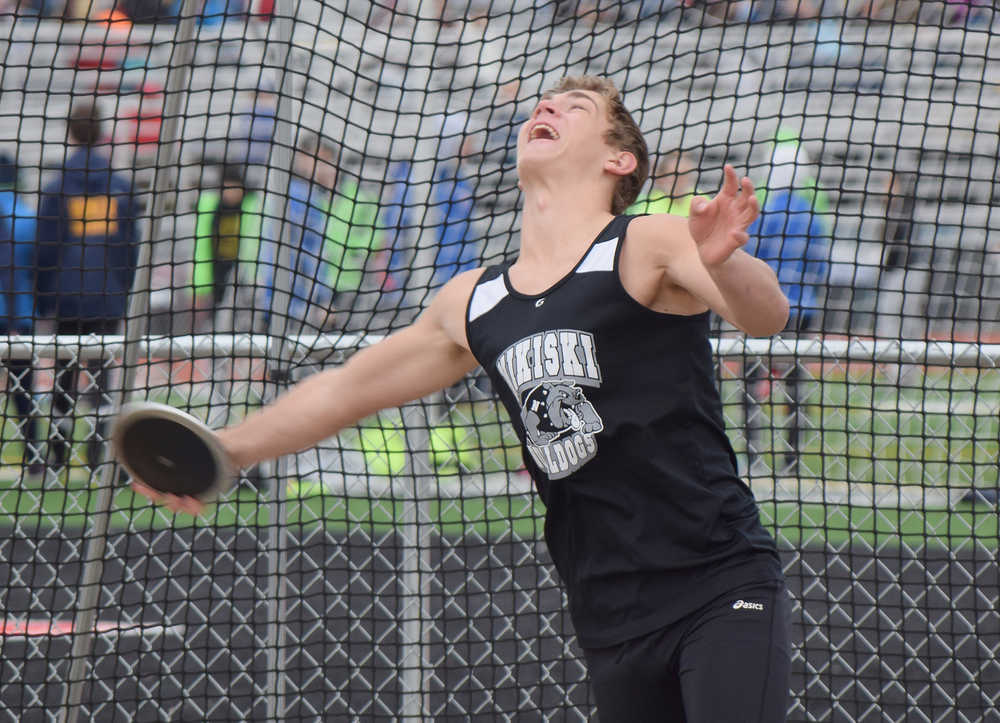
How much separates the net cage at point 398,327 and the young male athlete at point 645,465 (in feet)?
4.30

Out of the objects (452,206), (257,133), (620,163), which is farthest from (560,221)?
(257,133)

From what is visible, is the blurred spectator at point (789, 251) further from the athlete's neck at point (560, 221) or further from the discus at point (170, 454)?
the discus at point (170, 454)

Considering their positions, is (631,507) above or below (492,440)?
above

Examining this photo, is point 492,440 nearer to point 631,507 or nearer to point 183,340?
point 183,340

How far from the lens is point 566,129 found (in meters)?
2.41

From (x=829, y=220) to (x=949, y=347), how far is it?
356cm

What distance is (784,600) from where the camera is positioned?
2125 mm

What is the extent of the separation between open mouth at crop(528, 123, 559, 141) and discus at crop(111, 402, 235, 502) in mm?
904

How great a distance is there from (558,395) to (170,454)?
0.81 metres

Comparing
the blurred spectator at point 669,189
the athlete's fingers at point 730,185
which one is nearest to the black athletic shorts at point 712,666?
the athlete's fingers at point 730,185

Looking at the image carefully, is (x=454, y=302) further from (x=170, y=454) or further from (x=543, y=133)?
(x=170, y=454)

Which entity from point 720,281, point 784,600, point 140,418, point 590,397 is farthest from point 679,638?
point 140,418

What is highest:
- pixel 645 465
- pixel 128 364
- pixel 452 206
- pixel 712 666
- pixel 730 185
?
pixel 730 185

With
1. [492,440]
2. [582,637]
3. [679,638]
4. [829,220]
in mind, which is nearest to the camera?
[679,638]
